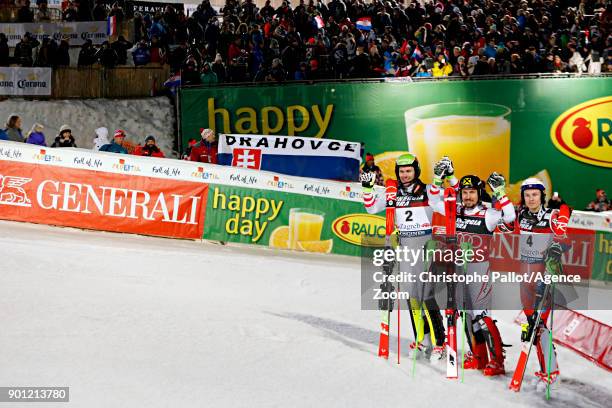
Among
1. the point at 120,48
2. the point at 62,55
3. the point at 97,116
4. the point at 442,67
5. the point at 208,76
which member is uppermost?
the point at 120,48

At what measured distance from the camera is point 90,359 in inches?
354

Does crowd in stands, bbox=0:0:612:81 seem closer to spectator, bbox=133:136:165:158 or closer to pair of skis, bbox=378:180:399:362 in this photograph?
spectator, bbox=133:136:165:158

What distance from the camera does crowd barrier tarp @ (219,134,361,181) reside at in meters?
18.9

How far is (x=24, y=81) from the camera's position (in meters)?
22.0

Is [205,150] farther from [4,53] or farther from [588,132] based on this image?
[588,132]

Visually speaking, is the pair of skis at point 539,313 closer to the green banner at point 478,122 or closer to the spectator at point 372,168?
the spectator at point 372,168

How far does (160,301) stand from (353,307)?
8.53 ft

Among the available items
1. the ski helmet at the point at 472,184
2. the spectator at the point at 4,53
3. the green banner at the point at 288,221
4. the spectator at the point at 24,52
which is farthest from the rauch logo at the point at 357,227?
the spectator at the point at 4,53

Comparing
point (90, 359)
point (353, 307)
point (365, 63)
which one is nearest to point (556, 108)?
point (365, 63)

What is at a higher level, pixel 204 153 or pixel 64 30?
pixel 64 30

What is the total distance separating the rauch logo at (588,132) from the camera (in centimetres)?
1855

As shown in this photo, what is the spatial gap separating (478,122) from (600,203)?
2938 mm

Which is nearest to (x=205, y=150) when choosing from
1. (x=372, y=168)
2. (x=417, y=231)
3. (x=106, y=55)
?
(x=372, y=168)

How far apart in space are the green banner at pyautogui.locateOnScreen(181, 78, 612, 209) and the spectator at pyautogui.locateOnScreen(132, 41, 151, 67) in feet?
12.1
